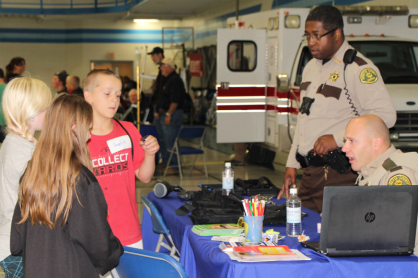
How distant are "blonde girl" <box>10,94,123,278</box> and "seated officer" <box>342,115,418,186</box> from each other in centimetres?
127

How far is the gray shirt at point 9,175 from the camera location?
208cm

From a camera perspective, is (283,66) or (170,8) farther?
(170,8)

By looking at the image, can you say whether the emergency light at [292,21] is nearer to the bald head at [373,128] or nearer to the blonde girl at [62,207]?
the bald head at [373,128]

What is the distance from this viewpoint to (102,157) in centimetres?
247

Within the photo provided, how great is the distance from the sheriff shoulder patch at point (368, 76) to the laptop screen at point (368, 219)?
1.13 m

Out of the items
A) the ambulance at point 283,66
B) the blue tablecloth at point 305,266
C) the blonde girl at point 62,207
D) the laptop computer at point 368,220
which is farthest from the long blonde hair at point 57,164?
the ambulance at point 283,66

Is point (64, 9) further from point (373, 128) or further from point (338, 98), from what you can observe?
point (373, 128)

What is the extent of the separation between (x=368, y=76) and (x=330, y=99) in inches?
10.8

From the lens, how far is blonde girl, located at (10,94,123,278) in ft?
5.40

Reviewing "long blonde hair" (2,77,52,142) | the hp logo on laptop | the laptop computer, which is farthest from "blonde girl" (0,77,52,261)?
the hp logo on laptop

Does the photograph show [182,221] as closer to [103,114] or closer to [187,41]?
[103,114]

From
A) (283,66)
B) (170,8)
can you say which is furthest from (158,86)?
(170,8)

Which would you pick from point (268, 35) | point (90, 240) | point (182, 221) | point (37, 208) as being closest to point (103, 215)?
point (90, 240)

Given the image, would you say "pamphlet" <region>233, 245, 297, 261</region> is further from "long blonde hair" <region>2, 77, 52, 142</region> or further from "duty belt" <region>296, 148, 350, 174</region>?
"long blonde hair" <region>2, 77, 52, 142</region>
